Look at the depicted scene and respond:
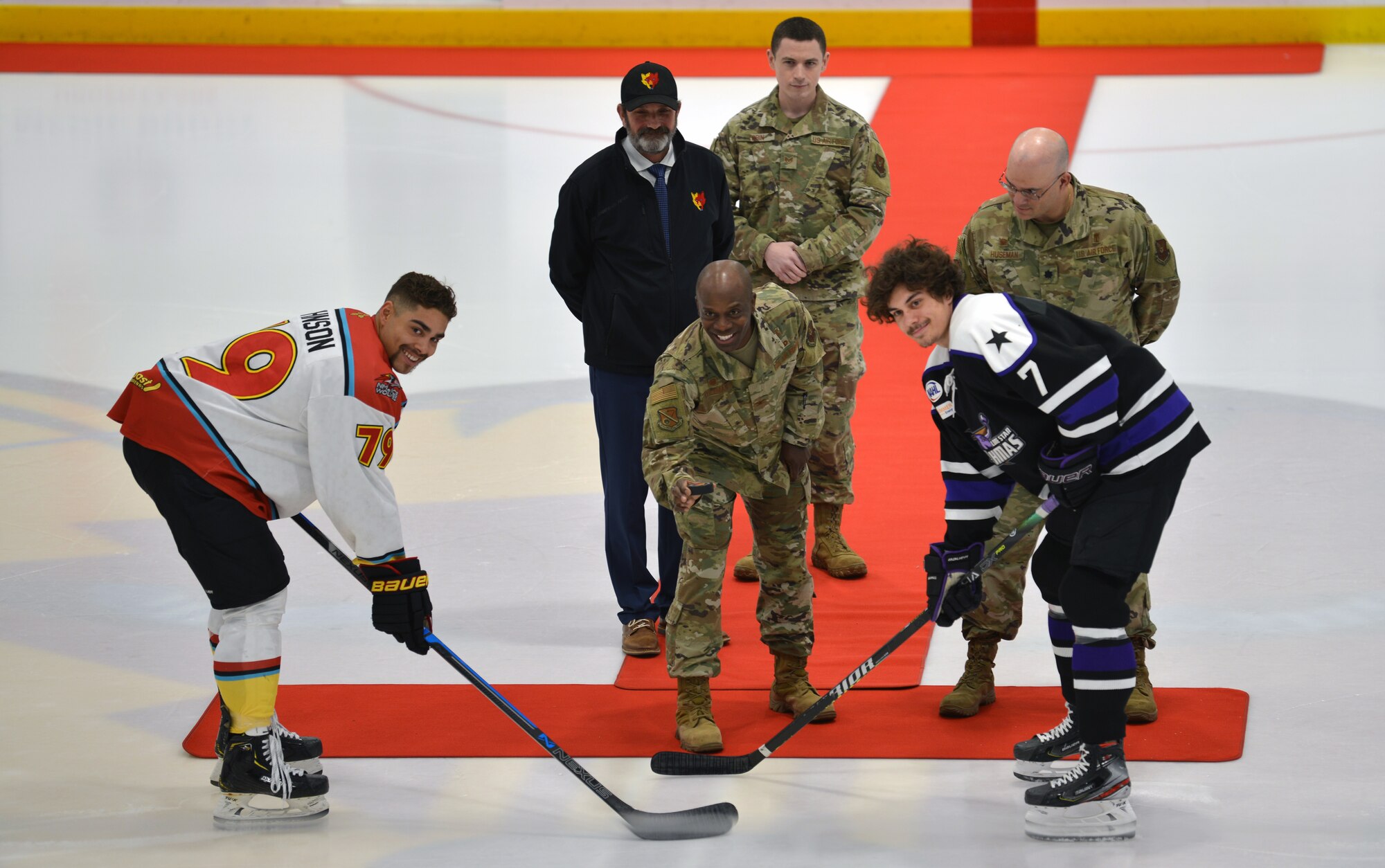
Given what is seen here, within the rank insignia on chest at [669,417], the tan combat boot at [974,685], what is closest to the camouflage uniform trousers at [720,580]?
the rank insignia on chest at [669,417]

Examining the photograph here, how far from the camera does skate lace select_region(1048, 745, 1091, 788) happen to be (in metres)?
3.61

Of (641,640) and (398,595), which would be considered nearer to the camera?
(398,595)

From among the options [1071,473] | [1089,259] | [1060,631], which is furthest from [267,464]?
[1089,259]

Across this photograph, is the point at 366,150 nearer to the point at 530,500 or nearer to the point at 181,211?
the point at 181,211

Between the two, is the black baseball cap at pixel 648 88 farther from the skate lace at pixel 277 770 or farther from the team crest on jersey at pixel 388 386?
the skate lace at pixel 277 770

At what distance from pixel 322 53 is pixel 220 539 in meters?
12.0

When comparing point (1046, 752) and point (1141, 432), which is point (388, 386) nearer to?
point (1141, 432)

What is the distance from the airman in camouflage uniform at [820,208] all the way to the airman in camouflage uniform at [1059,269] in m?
0.94

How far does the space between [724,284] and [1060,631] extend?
1.19 m

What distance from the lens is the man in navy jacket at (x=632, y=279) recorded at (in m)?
4.73

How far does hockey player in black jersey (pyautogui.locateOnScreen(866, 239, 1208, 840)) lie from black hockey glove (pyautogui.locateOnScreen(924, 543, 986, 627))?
218 mm

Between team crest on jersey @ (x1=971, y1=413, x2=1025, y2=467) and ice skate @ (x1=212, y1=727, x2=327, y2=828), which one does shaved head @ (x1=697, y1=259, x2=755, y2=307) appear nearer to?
team crest on jersey @ (x1=971, y1=413, x2=1025, y2=467)

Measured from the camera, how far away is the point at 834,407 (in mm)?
5223

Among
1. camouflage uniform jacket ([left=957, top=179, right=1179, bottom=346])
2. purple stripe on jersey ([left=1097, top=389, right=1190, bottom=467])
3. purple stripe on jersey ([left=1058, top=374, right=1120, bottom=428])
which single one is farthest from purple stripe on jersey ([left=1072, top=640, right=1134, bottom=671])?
camouflage uniform jacket ([left=957, top=179, right=1179, bottom=346])
